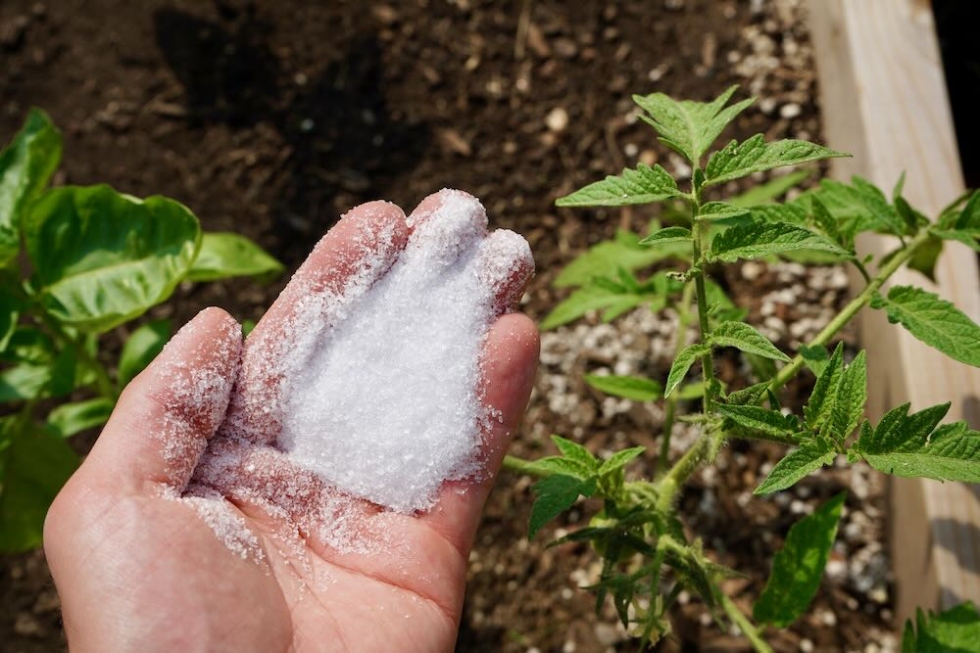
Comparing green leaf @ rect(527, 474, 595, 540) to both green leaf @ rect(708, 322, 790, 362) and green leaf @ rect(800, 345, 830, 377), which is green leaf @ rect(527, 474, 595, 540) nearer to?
green leaf @ rect(708, 322, 790, 362)

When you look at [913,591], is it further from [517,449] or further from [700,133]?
[700,133]

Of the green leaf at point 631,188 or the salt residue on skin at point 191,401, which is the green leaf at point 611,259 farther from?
the salt residue on skin at point 191,401

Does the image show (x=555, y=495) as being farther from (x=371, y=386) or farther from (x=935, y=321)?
(x=935, y=321)

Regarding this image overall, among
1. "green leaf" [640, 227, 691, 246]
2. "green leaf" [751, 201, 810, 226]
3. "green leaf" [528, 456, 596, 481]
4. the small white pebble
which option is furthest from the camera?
the small white pebble

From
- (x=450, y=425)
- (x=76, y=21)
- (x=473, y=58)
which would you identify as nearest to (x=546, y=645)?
(x=450, y=425)

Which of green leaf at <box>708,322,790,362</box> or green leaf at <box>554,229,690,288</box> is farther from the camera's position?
green leaf at <box>554,229,690,288</box>

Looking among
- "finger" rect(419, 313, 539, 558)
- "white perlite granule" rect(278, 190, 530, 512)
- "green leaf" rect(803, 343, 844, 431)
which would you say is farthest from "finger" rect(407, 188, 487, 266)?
"green leaf" rect(803, 343, 844, 431)
